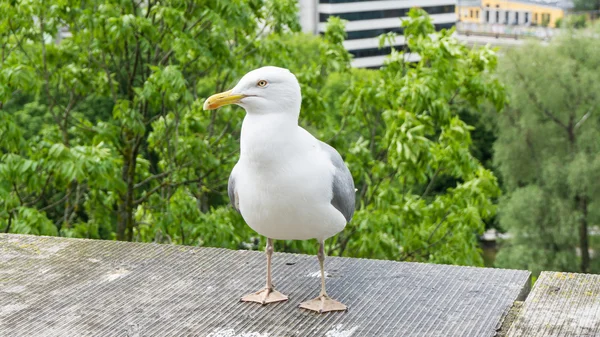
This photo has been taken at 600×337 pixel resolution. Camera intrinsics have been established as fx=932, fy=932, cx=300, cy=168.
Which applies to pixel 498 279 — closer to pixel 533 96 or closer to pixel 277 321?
pixel 277 321

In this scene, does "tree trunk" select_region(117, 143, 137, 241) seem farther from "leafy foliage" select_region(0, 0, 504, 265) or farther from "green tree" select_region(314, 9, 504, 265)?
"green tree" select_region(314, 9, 504, 265)

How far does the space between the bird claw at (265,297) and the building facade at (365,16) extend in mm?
52513

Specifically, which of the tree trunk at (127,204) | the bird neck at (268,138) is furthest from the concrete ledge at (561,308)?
the tree trunk at (127,204)

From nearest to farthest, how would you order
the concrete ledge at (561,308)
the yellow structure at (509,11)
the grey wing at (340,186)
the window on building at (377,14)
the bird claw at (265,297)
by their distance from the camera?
the concrete ledge at (561,308), the grey wing at (340,186), the bird claw at (265,297), the window on building at (377,14), the yellow structure at (509,11)

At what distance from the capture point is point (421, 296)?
3670mm

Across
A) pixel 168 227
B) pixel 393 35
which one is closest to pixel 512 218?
pixel 393 35

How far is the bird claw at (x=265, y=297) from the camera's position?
11.8 feet

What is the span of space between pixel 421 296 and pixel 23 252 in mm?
1825

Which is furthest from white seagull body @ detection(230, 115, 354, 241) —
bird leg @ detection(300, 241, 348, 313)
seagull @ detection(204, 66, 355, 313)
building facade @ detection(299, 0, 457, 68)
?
building facade @ detection(299, 0, 457, 68)

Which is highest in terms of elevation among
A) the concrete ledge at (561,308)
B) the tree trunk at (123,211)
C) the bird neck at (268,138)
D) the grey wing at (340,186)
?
the bird neck at (268,138)

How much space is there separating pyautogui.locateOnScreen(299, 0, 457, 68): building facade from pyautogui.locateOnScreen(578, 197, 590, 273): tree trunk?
3269cm

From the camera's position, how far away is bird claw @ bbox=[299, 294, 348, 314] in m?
3.50

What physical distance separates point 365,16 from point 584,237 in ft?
117

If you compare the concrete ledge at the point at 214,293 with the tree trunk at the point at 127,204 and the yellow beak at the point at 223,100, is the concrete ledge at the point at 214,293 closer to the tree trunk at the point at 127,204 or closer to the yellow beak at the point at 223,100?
the yellow beak at the point at 223,100
